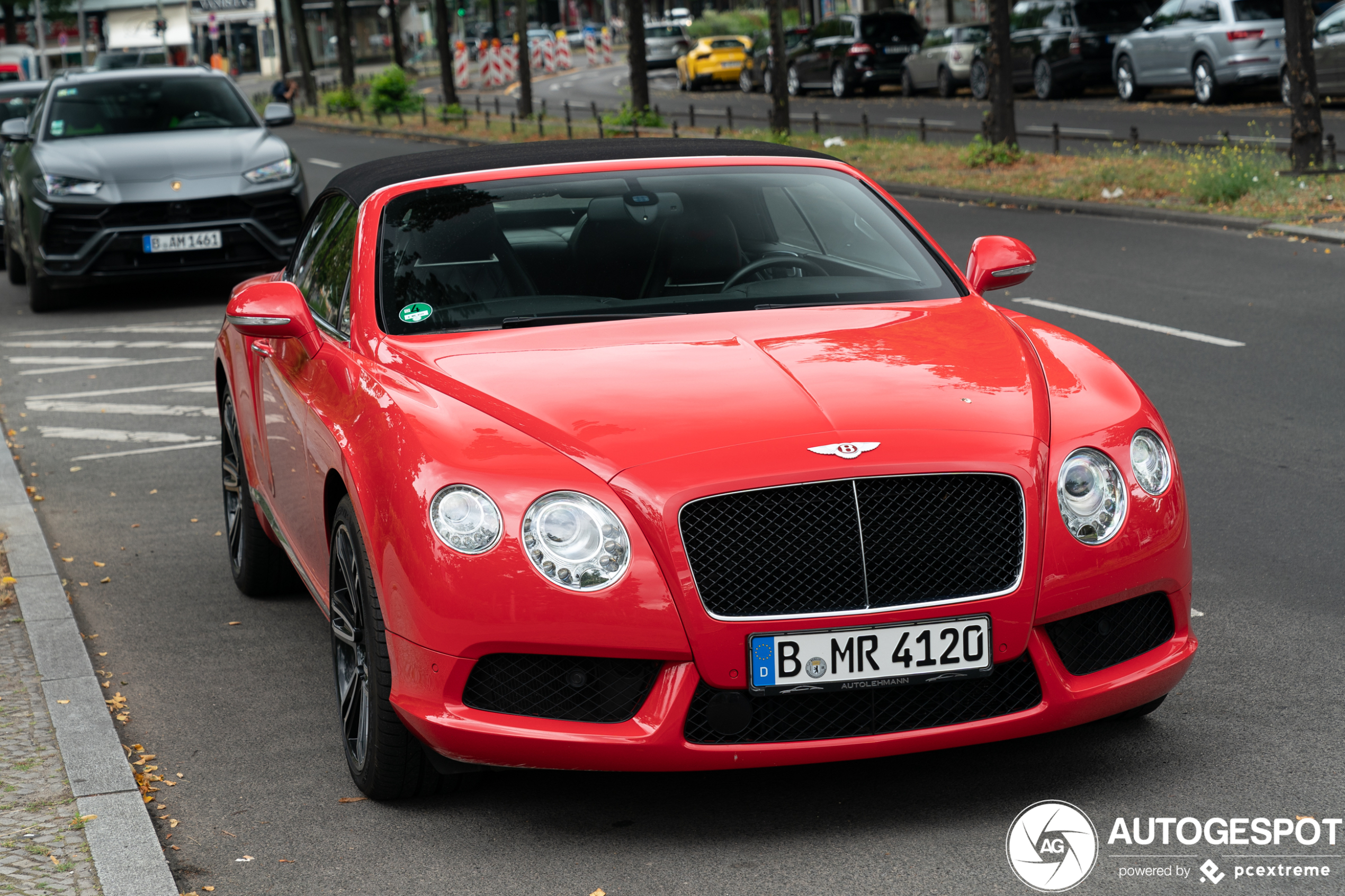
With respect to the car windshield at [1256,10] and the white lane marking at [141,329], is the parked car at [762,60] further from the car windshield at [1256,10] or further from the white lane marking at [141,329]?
the white lane marking at [141,329]

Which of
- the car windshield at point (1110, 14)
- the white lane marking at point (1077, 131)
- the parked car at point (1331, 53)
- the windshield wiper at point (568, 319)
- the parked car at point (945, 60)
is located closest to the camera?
the windshield wiper at point (568, 319)

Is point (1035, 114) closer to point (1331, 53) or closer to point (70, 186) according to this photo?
point (1331, 53)

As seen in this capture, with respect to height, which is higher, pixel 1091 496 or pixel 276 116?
pixel 276 116

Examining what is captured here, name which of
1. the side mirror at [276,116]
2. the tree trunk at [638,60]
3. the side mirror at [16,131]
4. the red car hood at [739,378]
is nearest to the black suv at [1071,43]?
the tree trunk at [638,60]

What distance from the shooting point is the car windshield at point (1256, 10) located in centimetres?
2506

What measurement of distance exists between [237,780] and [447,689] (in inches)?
38.0

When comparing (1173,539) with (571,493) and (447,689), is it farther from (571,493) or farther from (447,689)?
(447,689)

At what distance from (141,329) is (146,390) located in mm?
2902

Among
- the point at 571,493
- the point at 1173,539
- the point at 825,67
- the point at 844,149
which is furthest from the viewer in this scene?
the point at 825,67

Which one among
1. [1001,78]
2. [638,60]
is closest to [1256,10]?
[1001,78]

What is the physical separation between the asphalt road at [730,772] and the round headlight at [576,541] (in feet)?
2.17

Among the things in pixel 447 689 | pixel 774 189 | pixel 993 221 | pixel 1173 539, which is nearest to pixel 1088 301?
pixel 993 221

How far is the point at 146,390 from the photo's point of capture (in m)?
10.4

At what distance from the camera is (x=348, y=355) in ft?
14.8
